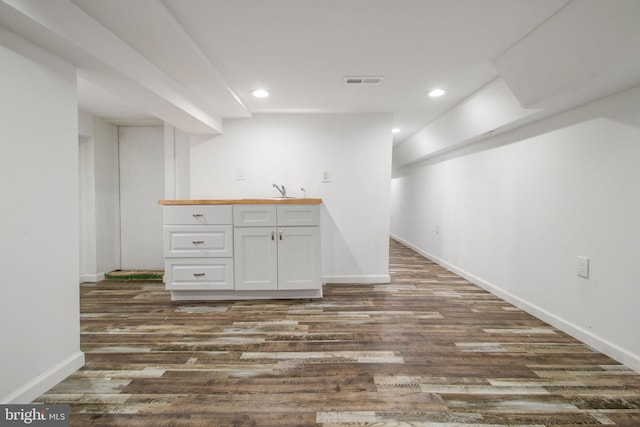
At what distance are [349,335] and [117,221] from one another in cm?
341

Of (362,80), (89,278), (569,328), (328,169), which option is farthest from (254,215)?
(569,328)

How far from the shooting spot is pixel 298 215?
263 cm

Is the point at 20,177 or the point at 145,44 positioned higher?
the point at 145,44

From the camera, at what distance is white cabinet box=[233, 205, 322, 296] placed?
261 cm

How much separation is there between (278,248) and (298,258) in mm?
214

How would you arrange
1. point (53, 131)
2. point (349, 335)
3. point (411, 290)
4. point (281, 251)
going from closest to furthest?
point (53, 131) < point (349, 335) < point (281, 251) < point (411, 290)

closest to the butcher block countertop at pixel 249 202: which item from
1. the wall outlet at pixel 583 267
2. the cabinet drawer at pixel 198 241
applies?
the cabinet drawer at pixel 198 241

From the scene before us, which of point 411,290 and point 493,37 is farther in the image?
point 411,290

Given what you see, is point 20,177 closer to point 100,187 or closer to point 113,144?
point 100,187

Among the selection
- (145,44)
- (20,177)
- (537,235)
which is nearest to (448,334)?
(537,235)

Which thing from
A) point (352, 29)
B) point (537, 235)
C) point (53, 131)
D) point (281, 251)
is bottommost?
point (281, 251)

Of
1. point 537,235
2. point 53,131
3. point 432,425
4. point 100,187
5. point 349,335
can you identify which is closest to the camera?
point 432,425

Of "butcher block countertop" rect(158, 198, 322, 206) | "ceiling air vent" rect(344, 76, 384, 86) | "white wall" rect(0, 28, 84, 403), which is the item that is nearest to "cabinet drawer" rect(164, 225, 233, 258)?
"butcher block countertop" rect(158, 198, 322, 206)

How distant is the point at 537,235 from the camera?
91.4 inches
